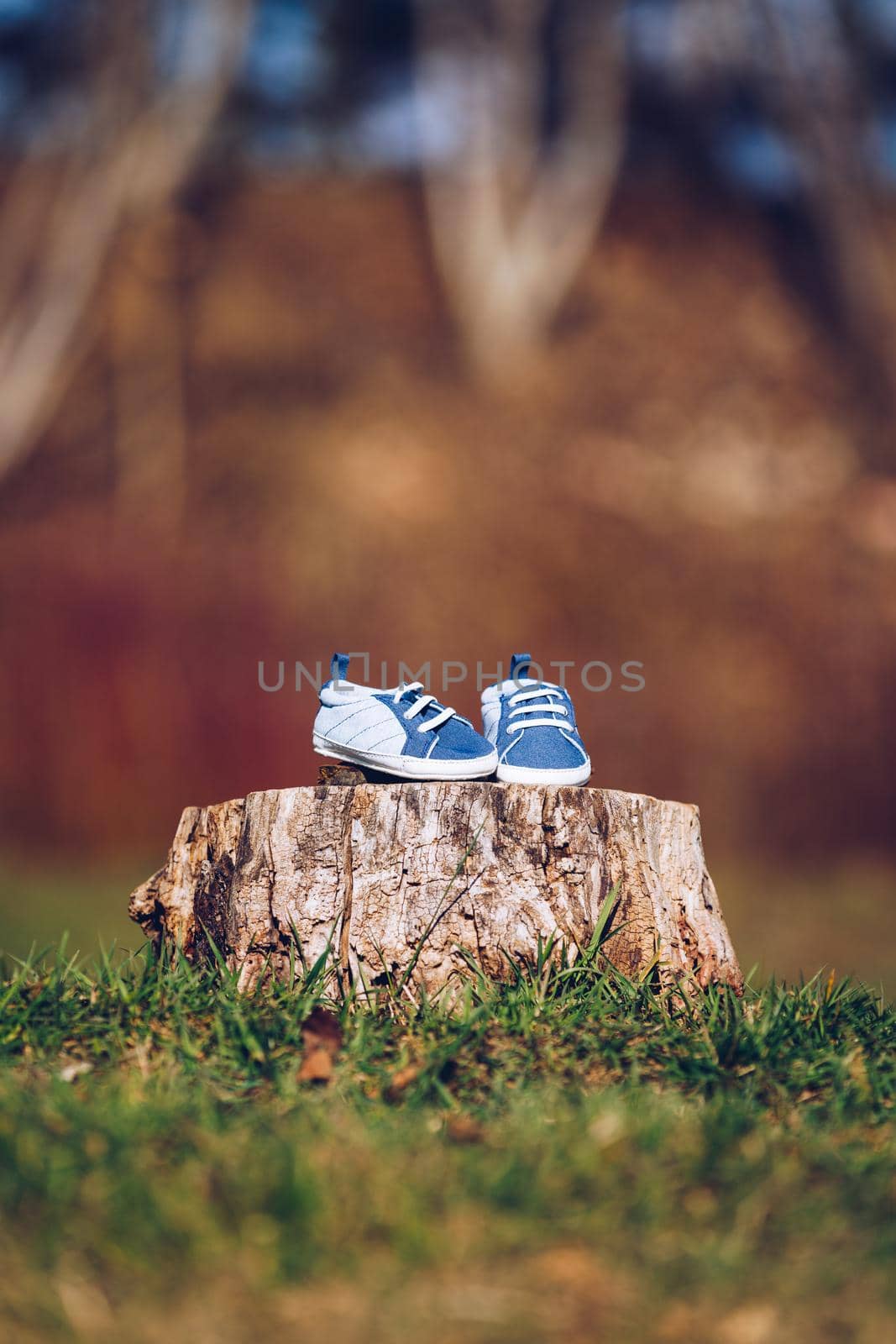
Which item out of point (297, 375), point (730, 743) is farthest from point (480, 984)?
point (297, 375)

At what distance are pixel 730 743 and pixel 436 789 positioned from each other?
197 inches

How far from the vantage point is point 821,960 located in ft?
18.3

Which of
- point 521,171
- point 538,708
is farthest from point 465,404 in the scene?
point 538,708

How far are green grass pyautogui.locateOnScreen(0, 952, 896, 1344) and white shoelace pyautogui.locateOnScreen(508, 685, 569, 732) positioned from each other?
774 mm

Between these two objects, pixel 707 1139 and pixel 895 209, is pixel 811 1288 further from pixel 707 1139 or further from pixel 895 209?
pixel 895 209

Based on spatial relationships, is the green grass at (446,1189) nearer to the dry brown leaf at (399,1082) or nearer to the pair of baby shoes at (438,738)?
the dry brown leaf at (399,1082)

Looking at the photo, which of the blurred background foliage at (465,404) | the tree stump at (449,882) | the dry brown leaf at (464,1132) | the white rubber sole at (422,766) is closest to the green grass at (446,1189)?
the dry brown leaf at (464,1132)

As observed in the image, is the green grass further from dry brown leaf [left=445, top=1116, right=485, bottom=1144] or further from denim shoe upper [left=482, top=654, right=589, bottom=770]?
denim shoe upper [left=482, top=654, right=589, bottom=770]

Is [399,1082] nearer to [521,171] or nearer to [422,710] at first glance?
[422,710]

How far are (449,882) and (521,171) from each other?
8166 millimetres

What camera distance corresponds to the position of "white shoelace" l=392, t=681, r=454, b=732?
288cm

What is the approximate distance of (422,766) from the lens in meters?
2.86

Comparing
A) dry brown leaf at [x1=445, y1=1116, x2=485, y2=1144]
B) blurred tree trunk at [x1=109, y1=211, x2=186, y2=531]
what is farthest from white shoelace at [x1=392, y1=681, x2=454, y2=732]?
blurred tree trunk at [x1=109, y1=211, x2=186, y2=531]

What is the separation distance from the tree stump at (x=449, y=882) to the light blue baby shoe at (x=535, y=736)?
0.26 feet
